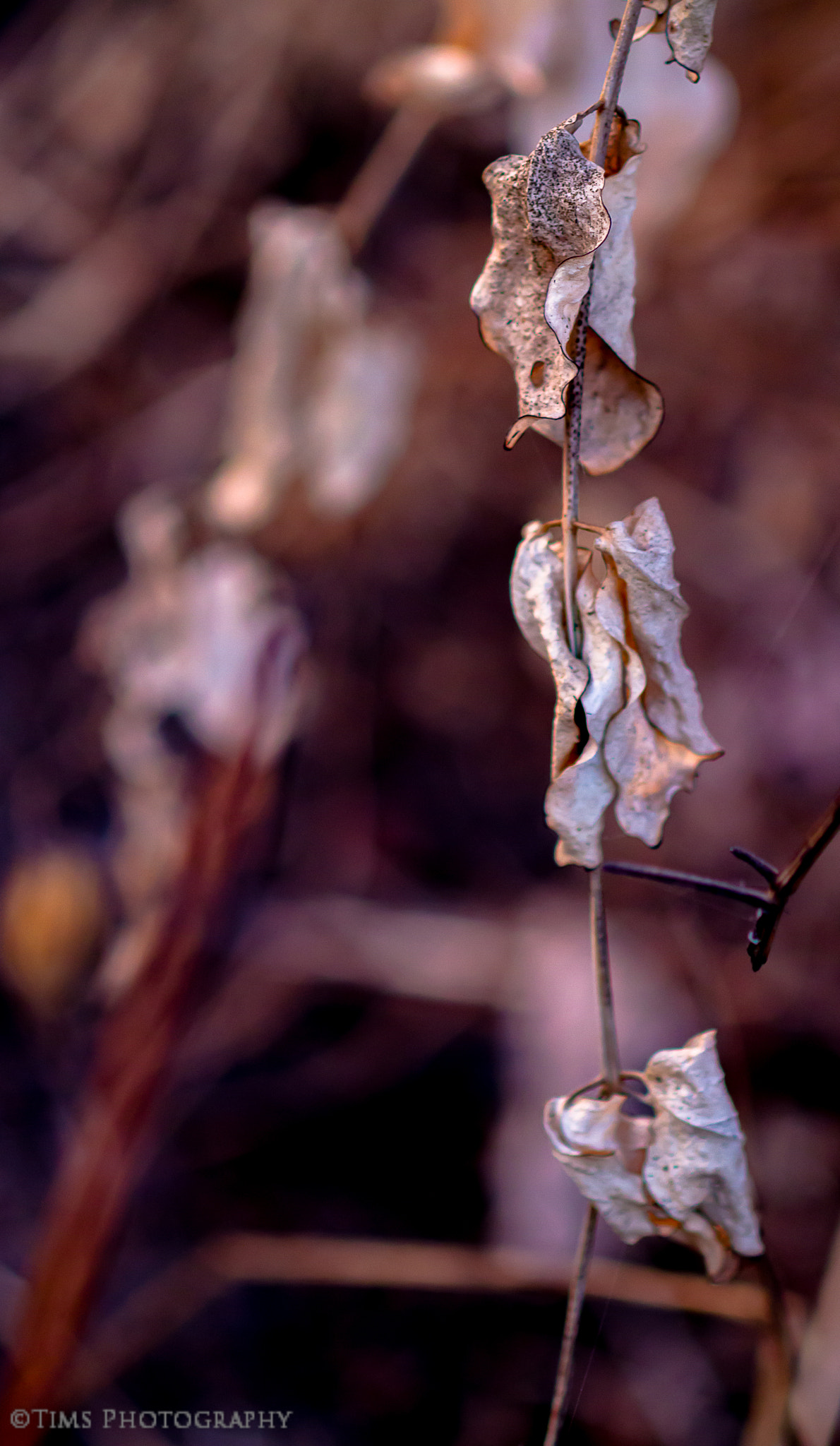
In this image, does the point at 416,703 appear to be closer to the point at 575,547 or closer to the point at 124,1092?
the point at 124,1092

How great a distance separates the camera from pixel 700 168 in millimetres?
604

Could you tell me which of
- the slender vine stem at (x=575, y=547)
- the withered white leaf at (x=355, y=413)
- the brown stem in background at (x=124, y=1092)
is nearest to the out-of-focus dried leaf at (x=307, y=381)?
the withered white leaf at (x=355, y=413)

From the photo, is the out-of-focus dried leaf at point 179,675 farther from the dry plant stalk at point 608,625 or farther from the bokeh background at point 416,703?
the dry plant stalk at point 608,625

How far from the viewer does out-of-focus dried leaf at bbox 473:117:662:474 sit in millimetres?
204

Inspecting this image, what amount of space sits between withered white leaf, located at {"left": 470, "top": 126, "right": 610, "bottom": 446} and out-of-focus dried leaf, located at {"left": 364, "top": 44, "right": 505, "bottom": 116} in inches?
16.4

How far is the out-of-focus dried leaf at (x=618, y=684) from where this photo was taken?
0.23 meters

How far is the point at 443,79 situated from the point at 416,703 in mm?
596

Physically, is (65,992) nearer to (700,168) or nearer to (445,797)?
(445,797)

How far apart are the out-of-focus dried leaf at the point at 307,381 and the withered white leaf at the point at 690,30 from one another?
433 millimetres

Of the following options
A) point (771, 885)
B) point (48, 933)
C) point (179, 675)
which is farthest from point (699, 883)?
point (48, 933)

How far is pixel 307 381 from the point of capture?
0.64 meters

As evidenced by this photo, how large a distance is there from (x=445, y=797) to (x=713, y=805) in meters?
0.29

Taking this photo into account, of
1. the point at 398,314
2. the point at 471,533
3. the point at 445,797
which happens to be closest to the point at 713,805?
the point at 445,797

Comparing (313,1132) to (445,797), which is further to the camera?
(445,797)
